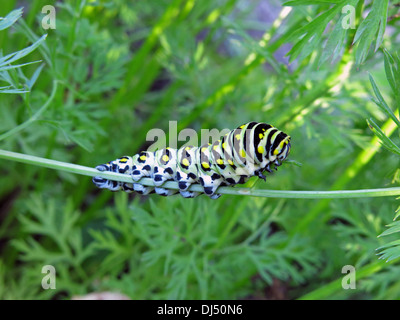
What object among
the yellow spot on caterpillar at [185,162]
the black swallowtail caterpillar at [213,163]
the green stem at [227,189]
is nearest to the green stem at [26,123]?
the green stem at [227,189]

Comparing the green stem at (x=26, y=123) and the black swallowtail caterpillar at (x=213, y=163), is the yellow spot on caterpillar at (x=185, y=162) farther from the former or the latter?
the green stem at (x=26, y=123)

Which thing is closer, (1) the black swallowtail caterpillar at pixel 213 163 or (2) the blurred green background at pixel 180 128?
(1) the black swallowtail caterpillar at pixel 213 163

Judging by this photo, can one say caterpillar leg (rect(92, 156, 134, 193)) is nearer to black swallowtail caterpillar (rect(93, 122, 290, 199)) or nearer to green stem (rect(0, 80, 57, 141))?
black swallowtail caterpillar (rect(93, 122, 290, 199))

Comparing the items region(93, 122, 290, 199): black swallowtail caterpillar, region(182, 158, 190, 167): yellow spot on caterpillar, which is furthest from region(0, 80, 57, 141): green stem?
region(182, 158, 190, 167): yellow spot on caterpillar

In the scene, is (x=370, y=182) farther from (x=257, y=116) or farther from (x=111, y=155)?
(x=111, y=155)

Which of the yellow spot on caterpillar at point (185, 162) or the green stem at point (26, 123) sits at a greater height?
the green stem at point (26, 123)

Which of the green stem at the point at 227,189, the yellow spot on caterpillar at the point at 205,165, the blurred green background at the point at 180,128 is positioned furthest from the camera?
the blurred green background at the point at 180,128

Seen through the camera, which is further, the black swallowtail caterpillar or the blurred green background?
the blurred green background
